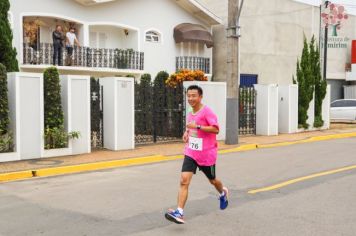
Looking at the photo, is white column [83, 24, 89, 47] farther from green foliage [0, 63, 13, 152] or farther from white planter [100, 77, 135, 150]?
green foliage [0, 63, 13, 152]

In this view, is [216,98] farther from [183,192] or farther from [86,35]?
[183,192]

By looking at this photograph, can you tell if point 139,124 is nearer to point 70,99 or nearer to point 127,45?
point 70,99

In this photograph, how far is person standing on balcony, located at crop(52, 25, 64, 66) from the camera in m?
23.3

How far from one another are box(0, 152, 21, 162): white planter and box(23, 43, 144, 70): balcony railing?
11.3m

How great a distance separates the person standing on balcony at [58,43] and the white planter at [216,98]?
29.0 ft

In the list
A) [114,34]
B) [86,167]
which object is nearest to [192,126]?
[86,167]

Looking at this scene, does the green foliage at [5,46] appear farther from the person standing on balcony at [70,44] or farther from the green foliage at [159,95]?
the person standing on balcony at [70,44]

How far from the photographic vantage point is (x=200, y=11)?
28297 millimetres

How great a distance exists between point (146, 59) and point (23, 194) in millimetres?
18910

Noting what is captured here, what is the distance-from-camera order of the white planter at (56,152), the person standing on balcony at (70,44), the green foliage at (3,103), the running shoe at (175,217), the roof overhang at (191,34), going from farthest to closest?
1. the roof overhang at (191,34)
2. the person standing on balcony at (70,44)
3. the white planter at (56,152)
4. the green foliage at (3,103)
5. the running shoe at (175,217)

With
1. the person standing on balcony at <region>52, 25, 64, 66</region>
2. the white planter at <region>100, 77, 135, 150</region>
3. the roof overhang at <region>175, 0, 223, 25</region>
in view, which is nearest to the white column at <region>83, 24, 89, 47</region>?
the person standing on balcony at <region>52, 25, 64, 66</region>

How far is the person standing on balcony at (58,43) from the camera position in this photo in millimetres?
23312

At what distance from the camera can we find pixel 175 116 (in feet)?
56.0

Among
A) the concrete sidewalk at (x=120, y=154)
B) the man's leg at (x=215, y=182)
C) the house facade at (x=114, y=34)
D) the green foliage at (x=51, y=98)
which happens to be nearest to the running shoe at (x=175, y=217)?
the man's leg at (x=215, y=182)
